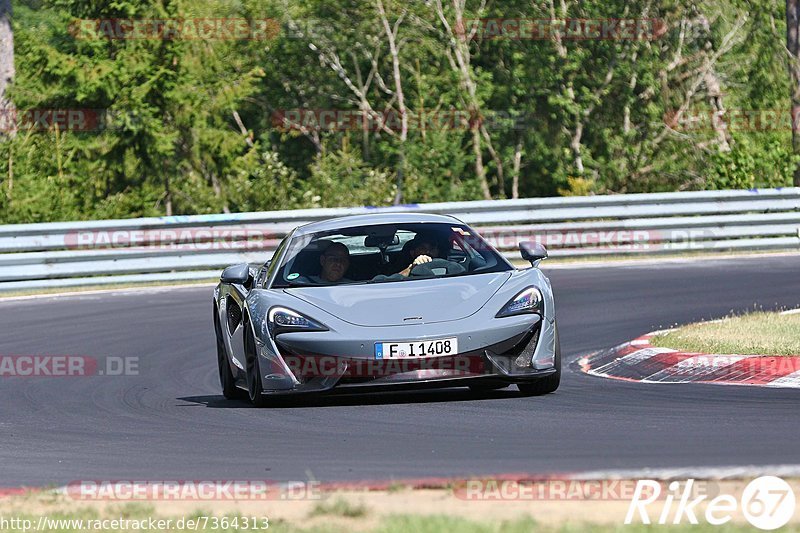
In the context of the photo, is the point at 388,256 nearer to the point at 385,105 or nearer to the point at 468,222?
the point at 468,222

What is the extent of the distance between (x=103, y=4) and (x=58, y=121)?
86.7 inches

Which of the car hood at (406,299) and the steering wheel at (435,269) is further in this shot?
the steering wheel at (435,269)

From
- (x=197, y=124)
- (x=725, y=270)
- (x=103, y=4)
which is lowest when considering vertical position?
(x=725, y=270)

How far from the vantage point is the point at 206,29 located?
28.1m

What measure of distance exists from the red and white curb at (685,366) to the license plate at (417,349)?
2085 mm

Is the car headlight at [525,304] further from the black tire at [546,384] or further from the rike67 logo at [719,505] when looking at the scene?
the rike67 logo at [719,505]

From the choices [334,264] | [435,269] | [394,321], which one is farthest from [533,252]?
[394,321]

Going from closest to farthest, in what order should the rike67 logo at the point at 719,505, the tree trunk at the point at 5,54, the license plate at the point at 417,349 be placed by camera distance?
the rike67 logo at the point at 719,505 → the license plate at the point at 417,349 → the tree trunk at the point at 5,54

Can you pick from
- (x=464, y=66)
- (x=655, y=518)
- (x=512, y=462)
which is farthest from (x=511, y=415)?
(x=464, y=66)

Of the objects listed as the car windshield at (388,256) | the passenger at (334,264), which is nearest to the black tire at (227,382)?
the car windshield at (388,256)

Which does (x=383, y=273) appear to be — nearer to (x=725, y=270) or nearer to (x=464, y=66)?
(x=725, y=270)

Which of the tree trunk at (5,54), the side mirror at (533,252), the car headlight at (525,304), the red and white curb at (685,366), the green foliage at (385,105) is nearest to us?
the car headlight at (525,304)

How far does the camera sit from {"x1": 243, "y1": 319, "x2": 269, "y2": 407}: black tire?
995 cm

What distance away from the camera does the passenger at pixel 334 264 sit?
10.5m
